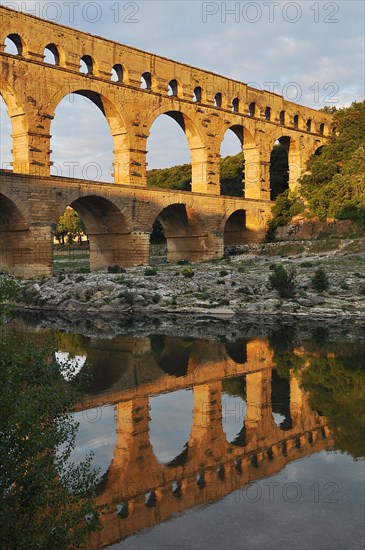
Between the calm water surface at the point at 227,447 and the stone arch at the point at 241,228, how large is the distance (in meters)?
28.6

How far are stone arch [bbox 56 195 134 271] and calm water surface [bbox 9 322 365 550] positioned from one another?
19314 mm

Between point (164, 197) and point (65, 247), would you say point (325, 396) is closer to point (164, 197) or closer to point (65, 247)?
point (164, 197)

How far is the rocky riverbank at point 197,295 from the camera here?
20.7m

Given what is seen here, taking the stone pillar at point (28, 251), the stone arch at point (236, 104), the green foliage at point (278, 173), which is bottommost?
the stone pillar at point (28, 251)

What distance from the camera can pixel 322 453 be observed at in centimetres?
727

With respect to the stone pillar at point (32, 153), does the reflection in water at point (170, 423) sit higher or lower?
lower

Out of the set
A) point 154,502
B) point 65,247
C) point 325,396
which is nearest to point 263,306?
point 325,396

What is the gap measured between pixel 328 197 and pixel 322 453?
1404 inches

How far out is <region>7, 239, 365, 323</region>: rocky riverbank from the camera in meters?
20.7

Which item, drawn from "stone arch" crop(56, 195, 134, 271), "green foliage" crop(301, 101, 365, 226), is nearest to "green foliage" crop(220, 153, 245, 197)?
"green foliage" crop(301, 101, 365, 226)

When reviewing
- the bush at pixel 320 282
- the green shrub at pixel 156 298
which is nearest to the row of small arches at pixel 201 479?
the green shrub at pixel 156 298

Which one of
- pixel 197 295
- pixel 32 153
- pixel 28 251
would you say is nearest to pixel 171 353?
pixel 197 295

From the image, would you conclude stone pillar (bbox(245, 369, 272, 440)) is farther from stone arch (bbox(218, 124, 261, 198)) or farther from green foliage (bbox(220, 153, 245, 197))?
green foliage (bbox(220, 153, 245, 197))

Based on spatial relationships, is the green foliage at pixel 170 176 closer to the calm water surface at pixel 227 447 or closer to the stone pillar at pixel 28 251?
the stone pillar at pixel 28 251
